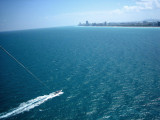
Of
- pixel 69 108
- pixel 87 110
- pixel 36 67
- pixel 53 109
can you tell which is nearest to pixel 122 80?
pixel 87 110

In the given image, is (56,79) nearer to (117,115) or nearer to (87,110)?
(87,110)

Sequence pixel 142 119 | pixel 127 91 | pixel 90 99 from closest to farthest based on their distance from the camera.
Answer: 1. pixel 142 119
2. pixel 90 99
3. pixel 127 91

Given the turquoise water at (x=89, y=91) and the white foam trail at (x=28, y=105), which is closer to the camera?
the turquoise water at (x=89, y=91)

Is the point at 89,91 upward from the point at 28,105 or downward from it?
upward

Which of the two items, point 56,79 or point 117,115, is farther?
point 56,79

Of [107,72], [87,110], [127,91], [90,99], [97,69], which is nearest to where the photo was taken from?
[87,110]

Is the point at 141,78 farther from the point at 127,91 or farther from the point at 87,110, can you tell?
the point at 87,110

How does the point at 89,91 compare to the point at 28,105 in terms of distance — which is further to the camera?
the point at 89,91

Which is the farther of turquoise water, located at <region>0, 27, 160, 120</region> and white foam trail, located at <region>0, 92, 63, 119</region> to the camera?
white foam trail, located at <region>0, 92, 63, 119</region>

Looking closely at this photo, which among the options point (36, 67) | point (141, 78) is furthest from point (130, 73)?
point (36, 67)

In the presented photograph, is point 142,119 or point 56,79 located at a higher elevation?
point 56,79
